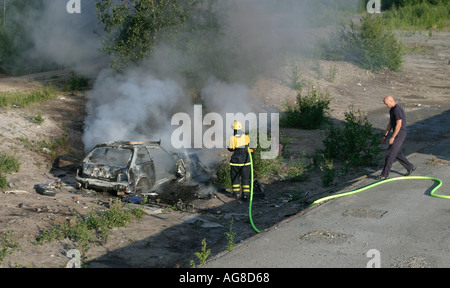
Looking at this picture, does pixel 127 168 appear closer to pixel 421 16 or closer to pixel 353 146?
pixel 353 146

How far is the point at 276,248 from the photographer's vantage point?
6730 mm

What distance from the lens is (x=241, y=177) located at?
10.8m

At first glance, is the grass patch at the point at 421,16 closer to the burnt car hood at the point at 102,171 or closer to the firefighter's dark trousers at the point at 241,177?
the firefighter's dark trousers at the point at 241,177

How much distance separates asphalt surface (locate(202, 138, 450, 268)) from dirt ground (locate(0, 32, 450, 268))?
96 cm

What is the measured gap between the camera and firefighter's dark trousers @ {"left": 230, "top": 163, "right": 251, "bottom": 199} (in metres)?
10.8

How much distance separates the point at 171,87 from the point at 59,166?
531cm

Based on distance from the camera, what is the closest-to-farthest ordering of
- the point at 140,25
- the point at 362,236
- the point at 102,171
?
the point at 362,236
the point at 102,171
the point at 140,25

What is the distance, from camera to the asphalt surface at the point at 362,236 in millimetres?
6230
